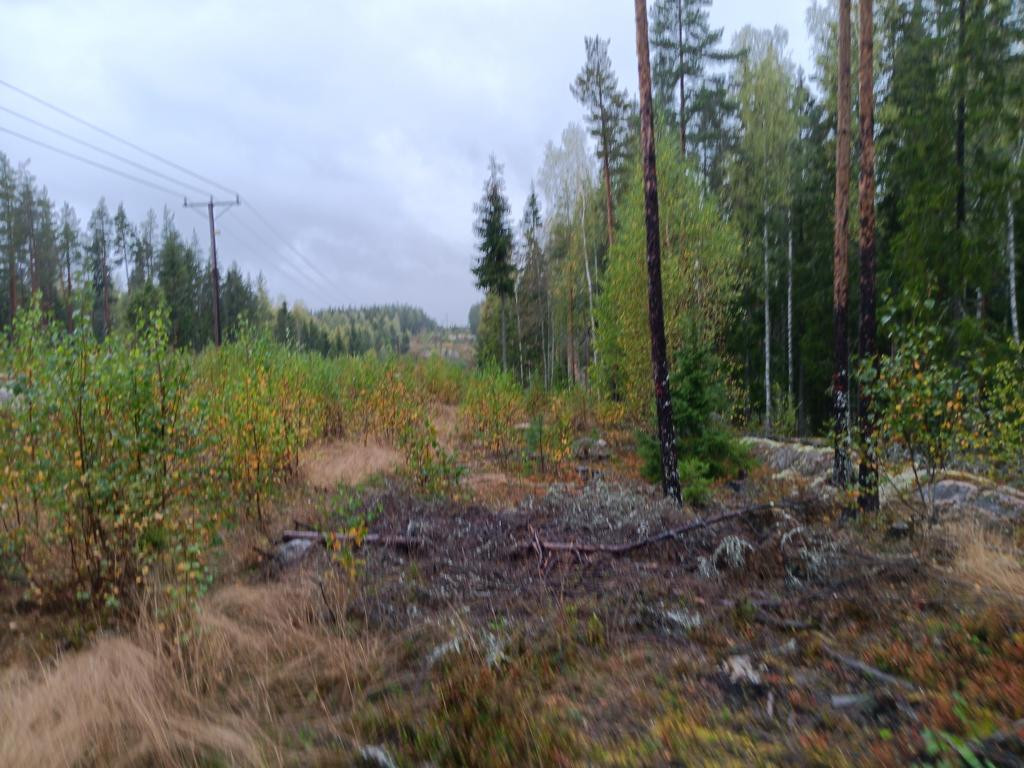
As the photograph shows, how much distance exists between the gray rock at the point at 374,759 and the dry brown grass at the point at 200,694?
173 millimetres

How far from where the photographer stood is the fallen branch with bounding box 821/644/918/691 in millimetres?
3092

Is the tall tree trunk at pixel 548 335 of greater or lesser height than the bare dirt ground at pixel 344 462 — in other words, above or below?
above

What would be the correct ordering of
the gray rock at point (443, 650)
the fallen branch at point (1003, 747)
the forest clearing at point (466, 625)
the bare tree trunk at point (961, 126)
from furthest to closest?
the bare tree trunk at point (961, 126)
the gray rock at point (443, 650)
the forest clearing at point (466, 625)
the fallen branch at point (1003, 747)

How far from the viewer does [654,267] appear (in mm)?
9922

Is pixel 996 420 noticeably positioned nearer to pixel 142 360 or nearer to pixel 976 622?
pixel 976 622

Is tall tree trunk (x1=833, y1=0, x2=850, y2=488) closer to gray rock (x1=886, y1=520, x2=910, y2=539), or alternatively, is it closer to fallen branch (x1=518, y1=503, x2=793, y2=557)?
gray rock (x1=886, y1=520, x2=910, y2=539)

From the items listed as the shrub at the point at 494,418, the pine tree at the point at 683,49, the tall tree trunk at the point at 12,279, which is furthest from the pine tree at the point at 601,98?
the tall tree trunk at the point at 12,279

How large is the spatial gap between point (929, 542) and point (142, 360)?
7037mm

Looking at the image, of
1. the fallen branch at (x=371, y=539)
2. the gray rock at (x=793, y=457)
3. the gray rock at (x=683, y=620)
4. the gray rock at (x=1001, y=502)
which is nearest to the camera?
the gray rock at (x=683, y=620)

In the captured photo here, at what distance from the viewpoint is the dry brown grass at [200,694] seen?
2979mm

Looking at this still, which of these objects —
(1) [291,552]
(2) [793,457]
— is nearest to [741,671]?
(1) [291,552]

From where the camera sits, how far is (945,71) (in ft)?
51.4

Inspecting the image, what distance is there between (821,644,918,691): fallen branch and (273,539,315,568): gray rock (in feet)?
13.5

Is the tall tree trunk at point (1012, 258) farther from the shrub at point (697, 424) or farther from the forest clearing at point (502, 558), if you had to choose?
the shrub at point (697, 424)
